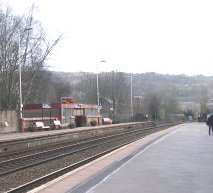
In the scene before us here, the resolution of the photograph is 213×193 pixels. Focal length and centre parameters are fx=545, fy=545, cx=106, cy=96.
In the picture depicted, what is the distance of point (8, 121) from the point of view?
54.7m

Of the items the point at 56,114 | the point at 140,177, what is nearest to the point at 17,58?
the point at 56,114

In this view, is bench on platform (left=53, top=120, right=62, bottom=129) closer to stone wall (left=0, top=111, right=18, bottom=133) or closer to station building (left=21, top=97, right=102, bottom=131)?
station building (left=21, top=97, right=102, bottom=131)

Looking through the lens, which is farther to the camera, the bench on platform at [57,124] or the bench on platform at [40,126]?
the bench on platform at [57,124]

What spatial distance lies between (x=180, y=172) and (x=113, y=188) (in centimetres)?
369

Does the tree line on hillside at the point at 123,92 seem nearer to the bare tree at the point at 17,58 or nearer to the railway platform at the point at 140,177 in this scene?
the bare tree at the point at 17,58

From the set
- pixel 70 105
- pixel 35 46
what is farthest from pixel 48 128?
pixel 35 46

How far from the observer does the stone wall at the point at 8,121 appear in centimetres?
5278

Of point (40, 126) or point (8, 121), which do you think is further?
point (40, 126)

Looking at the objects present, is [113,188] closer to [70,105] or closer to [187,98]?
[70,105]

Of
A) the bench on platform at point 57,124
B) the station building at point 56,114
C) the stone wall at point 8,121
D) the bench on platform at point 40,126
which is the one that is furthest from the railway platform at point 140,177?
the bench on platform at point 57,124

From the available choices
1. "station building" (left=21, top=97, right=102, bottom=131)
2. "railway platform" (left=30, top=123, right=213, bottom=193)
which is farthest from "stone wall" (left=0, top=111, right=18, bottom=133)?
"railway platform" (left=30, top=123, right=213, bottom=193)

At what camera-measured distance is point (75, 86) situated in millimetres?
147125

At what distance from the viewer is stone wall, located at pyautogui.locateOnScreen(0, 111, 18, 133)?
173 ft

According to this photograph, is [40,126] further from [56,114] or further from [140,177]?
[140,177]
